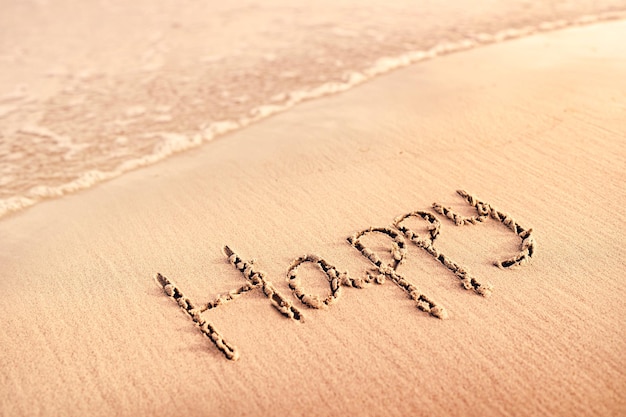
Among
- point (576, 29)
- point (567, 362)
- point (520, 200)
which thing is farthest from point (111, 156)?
point (576, 29)

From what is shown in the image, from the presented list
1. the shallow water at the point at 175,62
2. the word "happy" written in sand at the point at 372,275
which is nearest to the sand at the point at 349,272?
the word "happy" written in sand at the point at 372,275

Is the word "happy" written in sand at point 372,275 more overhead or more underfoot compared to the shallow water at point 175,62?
more underfoot

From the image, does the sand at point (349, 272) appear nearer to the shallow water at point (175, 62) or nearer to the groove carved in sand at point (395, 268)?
the groove carved in sand at point (395, 268)

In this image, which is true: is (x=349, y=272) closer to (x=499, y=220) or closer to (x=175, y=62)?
(x=499, y=220)

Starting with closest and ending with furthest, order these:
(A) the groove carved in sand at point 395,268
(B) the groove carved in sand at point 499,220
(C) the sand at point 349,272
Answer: (C) the sand at point 349,272 → (A) the groove carved in sand at point 395,268 → (B) the groove carved in sand at point 499,220

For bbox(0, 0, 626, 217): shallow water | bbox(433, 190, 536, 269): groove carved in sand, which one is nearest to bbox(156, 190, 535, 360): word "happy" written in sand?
Result: bbox(433, 190, 536, 269): groove carved in sand

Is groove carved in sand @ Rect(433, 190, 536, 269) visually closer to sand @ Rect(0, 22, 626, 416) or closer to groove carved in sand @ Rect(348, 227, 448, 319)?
sand @ Rect(0, 22, 626, 416)
